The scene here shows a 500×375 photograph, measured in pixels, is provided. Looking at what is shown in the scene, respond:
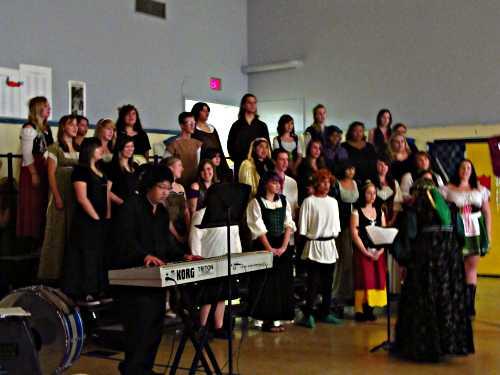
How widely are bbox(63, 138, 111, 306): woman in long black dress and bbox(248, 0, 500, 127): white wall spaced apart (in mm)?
6111

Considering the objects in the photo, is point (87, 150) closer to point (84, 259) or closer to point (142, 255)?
point (84, 259)

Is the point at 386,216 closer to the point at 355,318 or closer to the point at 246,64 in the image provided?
the point at 355,318

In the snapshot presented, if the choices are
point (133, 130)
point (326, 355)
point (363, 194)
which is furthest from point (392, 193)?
point (133, 130)

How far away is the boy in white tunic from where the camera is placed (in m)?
6.84

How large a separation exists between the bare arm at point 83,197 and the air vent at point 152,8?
16.3ft

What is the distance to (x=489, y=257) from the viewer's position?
10320 millimetres

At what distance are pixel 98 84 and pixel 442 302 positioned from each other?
592 centimetres

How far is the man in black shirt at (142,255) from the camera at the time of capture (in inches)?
167

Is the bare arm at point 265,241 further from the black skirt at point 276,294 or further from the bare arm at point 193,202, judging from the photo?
the bare arm at point 193,202

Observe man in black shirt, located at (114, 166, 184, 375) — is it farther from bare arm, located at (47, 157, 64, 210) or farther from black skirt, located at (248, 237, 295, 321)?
black skirt, located at (248, 237, 295, 321)

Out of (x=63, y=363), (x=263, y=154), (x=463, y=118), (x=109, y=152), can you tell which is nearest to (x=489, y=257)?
(x=463, y=118)

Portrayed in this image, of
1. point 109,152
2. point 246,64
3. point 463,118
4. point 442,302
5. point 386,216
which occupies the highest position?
point 246,64

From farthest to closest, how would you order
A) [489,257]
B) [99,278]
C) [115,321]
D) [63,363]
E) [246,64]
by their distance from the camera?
[246,64] → [489,257] → [115,321] → [99,278] → [63,363]

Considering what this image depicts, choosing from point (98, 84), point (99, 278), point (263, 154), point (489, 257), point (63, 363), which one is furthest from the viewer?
point (489, 257)
